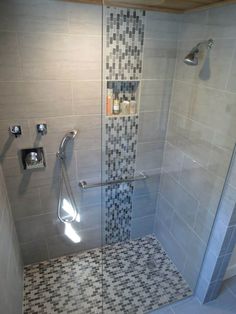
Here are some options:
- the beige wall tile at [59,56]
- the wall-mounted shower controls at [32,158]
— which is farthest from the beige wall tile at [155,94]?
the wall-mounted shower controls at [32,158]

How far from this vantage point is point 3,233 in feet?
4.96

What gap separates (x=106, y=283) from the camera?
2.02 m

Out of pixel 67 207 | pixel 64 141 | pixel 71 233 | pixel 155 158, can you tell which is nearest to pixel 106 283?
pixel 71 233

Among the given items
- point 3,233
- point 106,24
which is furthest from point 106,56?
point 3,233

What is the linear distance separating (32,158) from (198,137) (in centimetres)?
128

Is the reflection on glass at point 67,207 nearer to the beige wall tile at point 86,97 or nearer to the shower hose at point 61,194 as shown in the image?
the shower hose at point 61,194

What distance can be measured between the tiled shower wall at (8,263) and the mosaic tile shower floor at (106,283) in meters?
0.20

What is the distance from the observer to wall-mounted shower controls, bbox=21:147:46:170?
171 cm

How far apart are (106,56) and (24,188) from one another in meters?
1.22

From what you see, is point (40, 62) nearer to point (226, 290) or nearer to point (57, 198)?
point (57, 198)

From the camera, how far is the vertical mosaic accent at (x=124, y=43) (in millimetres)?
1561

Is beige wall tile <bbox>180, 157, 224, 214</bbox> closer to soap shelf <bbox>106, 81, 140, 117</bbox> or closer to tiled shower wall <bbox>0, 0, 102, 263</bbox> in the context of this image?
soap shelf <bbox>106, 81, 140, 117</bbox>

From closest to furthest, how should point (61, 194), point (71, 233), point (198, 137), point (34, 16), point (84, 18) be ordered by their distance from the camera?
point (34, 16) < point (84, 18) < point (198, 137) < point (61, 194) < point (71, 233)

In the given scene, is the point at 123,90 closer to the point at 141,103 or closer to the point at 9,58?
the point at 141,103
